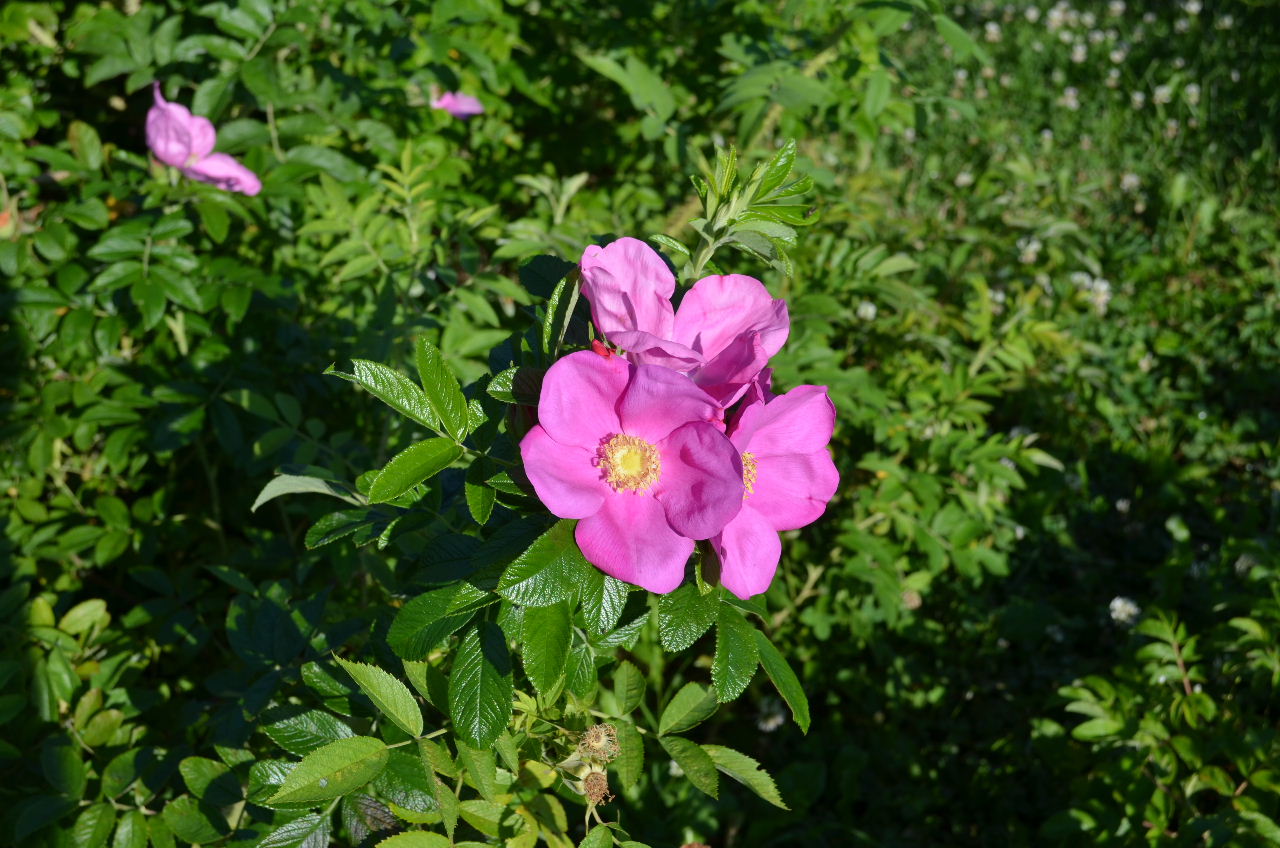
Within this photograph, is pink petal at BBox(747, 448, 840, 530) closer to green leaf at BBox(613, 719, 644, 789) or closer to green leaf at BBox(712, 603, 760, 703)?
green leaf at BBox(712, 603, 760, 703)

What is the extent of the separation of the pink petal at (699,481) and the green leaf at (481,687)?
245 mm

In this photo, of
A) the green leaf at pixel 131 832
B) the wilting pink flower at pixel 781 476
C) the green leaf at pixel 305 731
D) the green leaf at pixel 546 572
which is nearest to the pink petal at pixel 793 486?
the wilting pink flower at pixel 781 476

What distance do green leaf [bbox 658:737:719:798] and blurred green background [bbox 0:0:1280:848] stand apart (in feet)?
1.44

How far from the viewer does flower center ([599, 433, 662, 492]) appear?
893mm

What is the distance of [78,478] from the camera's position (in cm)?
230

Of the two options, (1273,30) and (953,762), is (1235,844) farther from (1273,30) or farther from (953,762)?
(1273,30)

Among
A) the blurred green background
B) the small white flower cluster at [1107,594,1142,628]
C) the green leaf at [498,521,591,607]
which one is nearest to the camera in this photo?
the green leaf at [498,521,591,607]

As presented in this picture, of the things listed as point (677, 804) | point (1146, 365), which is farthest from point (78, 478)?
point (1146, 365)

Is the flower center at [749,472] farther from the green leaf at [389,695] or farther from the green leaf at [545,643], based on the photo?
the green leaf at [389,695]

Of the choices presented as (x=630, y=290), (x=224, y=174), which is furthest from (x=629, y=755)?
(x=224, y=174)

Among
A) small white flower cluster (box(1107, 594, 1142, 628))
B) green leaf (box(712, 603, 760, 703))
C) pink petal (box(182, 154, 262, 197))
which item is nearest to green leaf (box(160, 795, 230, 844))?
green leaf (box(712, 603, 760, 703))

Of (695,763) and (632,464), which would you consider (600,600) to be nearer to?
(632,464)

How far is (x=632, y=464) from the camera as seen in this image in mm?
899

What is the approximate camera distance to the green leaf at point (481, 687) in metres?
0.92
